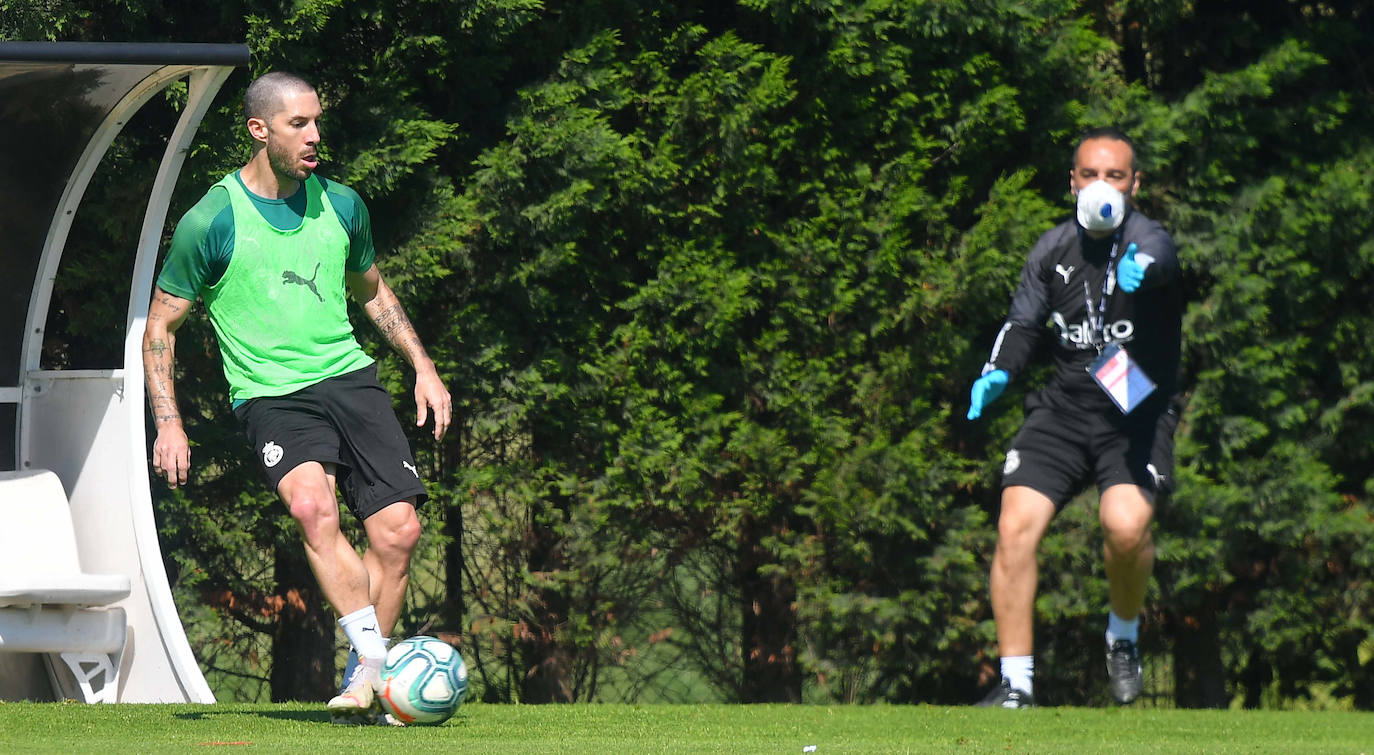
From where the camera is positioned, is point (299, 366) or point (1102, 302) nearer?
point (299, 366)

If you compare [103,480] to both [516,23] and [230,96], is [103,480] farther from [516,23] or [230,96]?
[516,23]

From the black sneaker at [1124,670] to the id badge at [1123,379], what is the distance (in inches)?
35.8

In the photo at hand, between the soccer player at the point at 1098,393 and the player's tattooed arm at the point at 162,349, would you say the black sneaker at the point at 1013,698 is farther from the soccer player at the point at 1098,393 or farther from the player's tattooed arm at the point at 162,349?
the player's tattooed arm at the point at 162,349

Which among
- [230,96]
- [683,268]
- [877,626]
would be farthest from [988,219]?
[230,96]

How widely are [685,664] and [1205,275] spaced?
3.27 meters

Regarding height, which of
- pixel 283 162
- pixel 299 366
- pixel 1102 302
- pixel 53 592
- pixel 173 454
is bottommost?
pixel 53 592

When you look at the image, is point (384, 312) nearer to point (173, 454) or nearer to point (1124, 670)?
point (173, 454)

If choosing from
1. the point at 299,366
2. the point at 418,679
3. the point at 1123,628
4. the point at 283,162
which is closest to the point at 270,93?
the point at 283,162

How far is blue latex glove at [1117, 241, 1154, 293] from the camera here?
5.51m

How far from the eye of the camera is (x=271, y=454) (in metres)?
4.77

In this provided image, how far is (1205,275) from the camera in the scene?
7.95 meters

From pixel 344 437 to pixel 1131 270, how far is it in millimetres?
2720

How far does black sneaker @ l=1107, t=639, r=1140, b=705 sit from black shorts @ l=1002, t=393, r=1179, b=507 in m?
0.59

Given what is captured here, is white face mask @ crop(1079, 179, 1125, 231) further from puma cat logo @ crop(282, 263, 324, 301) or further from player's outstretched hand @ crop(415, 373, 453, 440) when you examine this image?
puma cat logo @ crop(282, 263, 324, 301)
